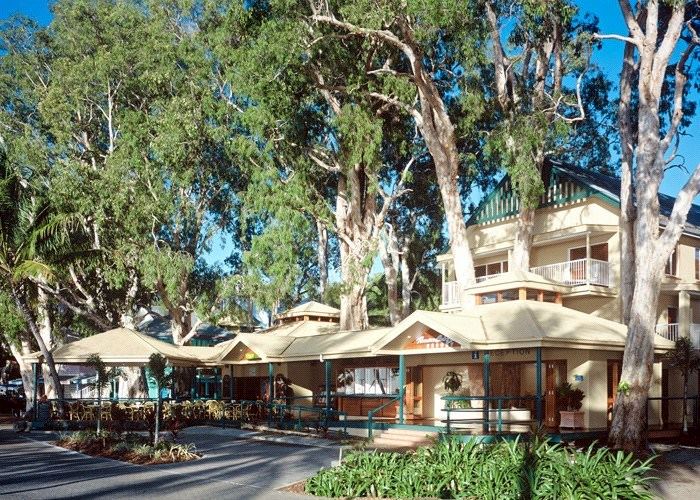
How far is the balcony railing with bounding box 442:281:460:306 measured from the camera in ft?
105

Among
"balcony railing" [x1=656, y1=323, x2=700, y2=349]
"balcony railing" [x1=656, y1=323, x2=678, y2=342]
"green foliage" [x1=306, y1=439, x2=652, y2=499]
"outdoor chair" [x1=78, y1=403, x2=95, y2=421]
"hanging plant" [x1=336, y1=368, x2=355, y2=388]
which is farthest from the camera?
"hanging plant" [x1=336, y1=368, x2=355, y2=388]

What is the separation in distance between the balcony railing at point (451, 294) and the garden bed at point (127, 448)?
1368 centimetres

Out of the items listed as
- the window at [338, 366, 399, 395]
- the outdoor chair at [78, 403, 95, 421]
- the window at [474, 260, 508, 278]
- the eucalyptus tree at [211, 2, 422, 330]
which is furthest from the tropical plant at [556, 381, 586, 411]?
the outdoor chair at [78, 403, 95, 421]

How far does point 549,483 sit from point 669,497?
3635mm

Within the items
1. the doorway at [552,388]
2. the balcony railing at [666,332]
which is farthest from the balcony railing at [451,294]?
the doorway at [552,388]

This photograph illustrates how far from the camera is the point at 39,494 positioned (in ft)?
45.0

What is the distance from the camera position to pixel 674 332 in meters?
29.8

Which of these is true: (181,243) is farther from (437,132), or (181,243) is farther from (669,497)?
(669,497)

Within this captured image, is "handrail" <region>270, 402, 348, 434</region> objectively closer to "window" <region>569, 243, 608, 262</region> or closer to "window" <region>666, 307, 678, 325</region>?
"window" <region>569, 243, 608, 262</region>

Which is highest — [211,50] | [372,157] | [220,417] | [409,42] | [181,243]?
[211,50]

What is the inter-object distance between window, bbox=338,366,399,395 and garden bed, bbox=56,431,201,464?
9.14 meters

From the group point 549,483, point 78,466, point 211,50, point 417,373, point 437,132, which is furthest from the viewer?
point 211,50

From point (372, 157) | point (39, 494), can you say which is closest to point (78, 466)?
point (39, 494)

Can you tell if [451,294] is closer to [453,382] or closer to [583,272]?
[583,272]
